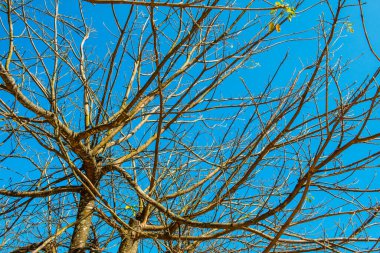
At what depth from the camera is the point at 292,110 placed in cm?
306

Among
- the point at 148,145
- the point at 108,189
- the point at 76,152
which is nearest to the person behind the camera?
the point at 76,152

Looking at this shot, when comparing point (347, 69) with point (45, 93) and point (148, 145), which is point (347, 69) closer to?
point (148, 145)

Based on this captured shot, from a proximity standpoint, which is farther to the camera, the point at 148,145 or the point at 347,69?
the point at 148,145

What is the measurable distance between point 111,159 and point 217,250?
1408 mm

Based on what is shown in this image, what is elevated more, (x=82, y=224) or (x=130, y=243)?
(x=82, y=224)

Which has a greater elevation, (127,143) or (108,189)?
(127,143)

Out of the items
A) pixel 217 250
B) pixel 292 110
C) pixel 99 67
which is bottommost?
pixel 217 250

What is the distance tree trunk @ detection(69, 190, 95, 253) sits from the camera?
11.8 feet

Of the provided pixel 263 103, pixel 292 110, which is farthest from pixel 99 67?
pixel 292 110

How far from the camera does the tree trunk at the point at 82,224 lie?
11.8 ft

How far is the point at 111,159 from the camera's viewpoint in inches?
151

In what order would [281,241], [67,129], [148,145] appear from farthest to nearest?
[148,145] < [67,129] < [281,241]

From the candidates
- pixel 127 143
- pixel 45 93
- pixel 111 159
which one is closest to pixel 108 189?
pixel 111 159

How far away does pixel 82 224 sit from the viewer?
3.68 metres
